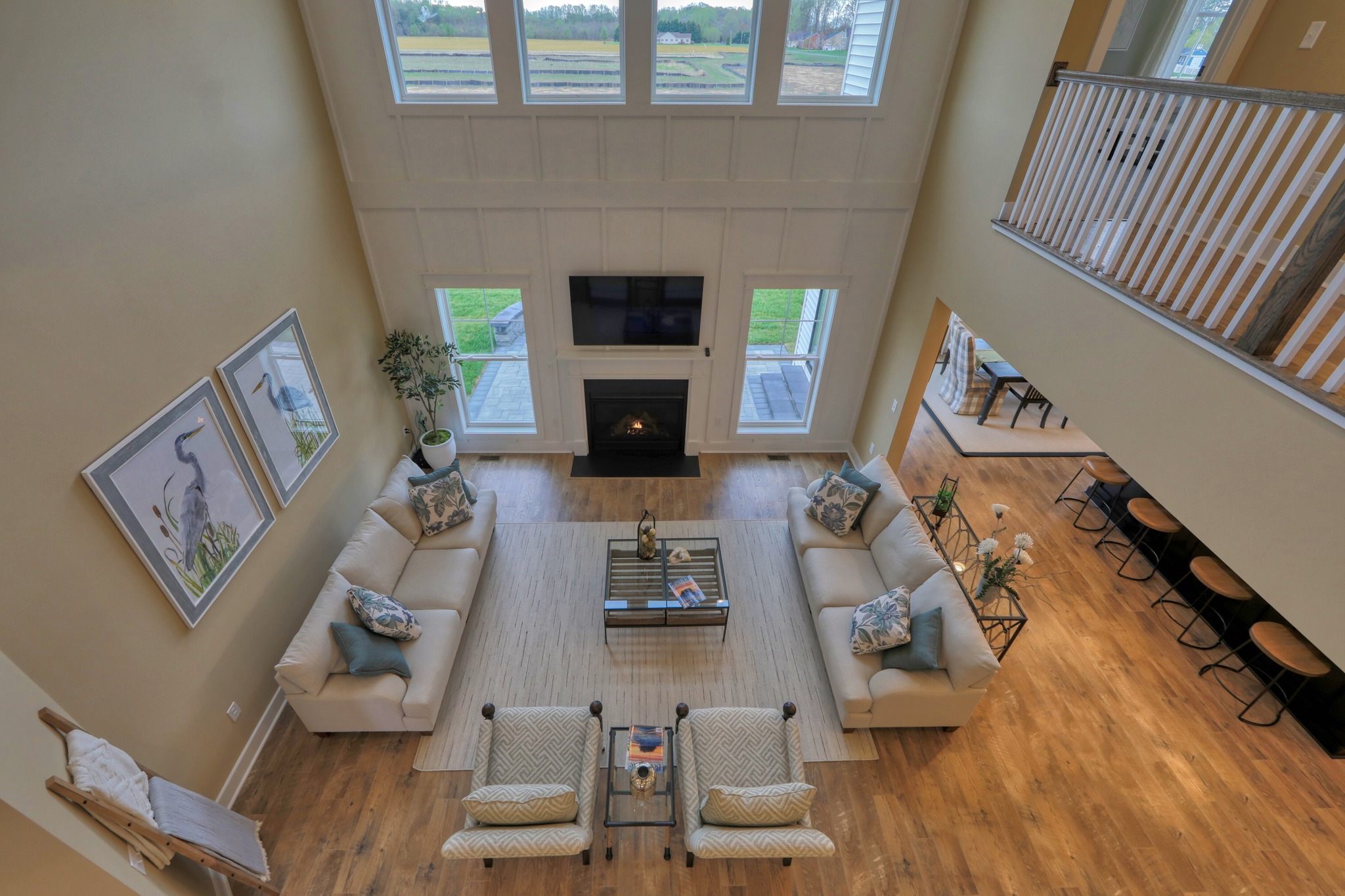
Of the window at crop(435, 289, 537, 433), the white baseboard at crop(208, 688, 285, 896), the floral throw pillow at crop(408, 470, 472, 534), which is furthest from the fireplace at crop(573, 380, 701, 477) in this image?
the white baseboard at crop(208, 688, 285, 896)

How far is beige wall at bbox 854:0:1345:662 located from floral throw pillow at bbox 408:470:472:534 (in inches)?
173

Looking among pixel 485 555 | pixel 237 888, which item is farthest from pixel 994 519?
pixel 237 888

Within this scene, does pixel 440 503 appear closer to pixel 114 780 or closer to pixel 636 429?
pixel 636 429

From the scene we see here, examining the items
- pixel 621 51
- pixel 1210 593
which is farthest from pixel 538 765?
pixel 1210 593

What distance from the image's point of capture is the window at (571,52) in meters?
4.68

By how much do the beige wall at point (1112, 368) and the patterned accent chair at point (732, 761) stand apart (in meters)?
2.37

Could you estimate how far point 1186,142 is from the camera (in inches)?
113

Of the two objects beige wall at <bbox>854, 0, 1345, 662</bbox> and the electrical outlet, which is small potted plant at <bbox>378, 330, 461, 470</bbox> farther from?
the electrical outlet

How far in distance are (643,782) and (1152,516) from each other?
16.7 ft

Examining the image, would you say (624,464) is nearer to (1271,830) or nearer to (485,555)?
(485,555)

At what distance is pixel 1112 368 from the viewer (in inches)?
125

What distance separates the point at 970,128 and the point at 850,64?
1219 millimetres

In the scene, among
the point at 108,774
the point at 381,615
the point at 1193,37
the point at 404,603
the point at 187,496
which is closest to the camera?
the point at 108,774

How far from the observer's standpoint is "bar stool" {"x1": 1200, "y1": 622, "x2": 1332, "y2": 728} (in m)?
3.97
